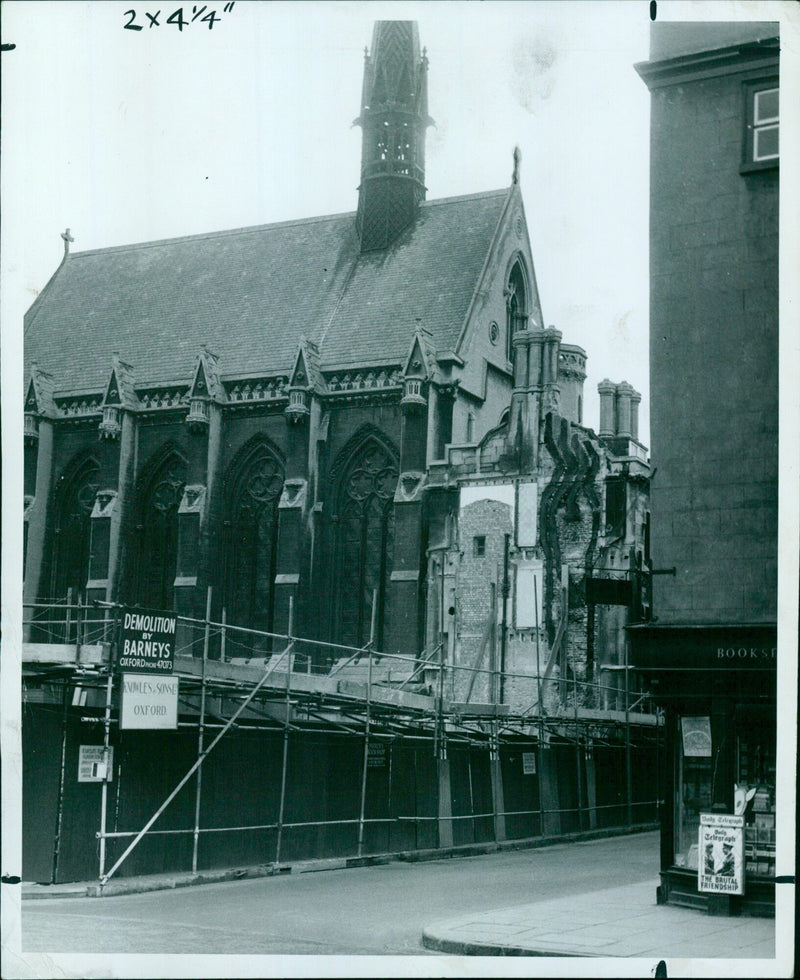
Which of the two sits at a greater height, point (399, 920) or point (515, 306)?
point (515, 306)

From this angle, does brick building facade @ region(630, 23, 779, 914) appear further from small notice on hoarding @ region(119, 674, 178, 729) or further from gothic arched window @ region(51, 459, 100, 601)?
gothic arched window @ region(51, 459, 100, 601)

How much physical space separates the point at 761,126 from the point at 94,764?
11903 mm

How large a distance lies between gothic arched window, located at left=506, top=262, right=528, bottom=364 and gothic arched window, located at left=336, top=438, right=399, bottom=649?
15.6ft

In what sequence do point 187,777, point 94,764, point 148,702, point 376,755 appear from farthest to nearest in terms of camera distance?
point 376,755 → point 187,777 → point 148,702 → point 94,764

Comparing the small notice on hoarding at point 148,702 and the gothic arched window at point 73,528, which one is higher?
the gothic arched window at point 73,528

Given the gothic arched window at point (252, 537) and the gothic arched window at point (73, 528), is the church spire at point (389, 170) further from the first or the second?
the gothic arched window at point (73, 528)

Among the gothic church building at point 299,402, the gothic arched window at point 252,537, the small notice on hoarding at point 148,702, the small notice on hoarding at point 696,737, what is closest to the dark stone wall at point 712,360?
the small notice on hoarding at point 696,737

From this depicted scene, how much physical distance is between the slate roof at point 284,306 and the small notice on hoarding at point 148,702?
18.0m

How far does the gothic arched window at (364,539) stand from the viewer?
112 feet

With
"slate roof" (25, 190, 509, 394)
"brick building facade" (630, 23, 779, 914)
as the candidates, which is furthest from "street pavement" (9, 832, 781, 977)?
"slate roof" (25, 190, 509, 394)

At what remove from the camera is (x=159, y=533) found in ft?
121

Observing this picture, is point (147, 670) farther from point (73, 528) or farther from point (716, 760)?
point (73, 528)

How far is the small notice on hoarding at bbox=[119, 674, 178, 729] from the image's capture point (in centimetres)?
1906

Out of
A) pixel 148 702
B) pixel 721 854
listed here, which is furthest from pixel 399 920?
pixel 148 702
